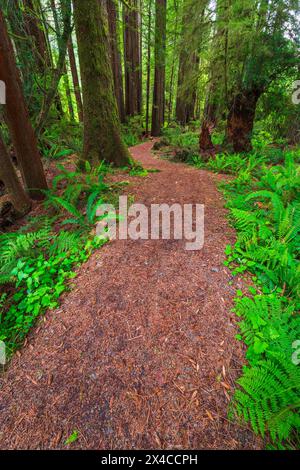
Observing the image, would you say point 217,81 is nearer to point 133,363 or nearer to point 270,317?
point 270,317

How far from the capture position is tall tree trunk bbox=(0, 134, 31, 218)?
3335 mm

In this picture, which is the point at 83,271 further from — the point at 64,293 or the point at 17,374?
the point at 17,374

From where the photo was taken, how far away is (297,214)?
107 inches

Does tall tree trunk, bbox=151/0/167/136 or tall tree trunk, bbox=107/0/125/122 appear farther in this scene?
tall tree trunk, bbox=107/0/125/122

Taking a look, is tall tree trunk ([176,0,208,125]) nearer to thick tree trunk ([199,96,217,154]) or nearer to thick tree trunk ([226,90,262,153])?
thick tree trunk ([199,96,217,154])

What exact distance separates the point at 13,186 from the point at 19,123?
1054mm

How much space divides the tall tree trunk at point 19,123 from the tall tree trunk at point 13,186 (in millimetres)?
291

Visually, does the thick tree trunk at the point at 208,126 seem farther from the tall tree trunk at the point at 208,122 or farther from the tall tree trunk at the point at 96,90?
the tall tree trunk at the point at 96,90

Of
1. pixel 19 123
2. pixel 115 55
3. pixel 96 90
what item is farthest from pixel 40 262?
pixel 115 55

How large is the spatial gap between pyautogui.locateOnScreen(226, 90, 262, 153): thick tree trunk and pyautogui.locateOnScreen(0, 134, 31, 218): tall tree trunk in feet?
20.1

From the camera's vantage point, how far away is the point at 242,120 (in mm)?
6258

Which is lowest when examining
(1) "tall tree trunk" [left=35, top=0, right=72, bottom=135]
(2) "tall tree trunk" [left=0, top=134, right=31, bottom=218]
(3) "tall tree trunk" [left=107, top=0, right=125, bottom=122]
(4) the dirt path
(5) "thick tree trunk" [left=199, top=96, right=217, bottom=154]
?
(4) the dirt path

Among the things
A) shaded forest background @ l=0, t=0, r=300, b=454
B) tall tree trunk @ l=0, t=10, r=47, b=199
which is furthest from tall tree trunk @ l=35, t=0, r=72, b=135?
tall tree trunk @ l=0, t=10, r=47, b=199

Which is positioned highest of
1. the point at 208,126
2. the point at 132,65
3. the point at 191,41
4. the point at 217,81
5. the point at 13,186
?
the point at 132,65
